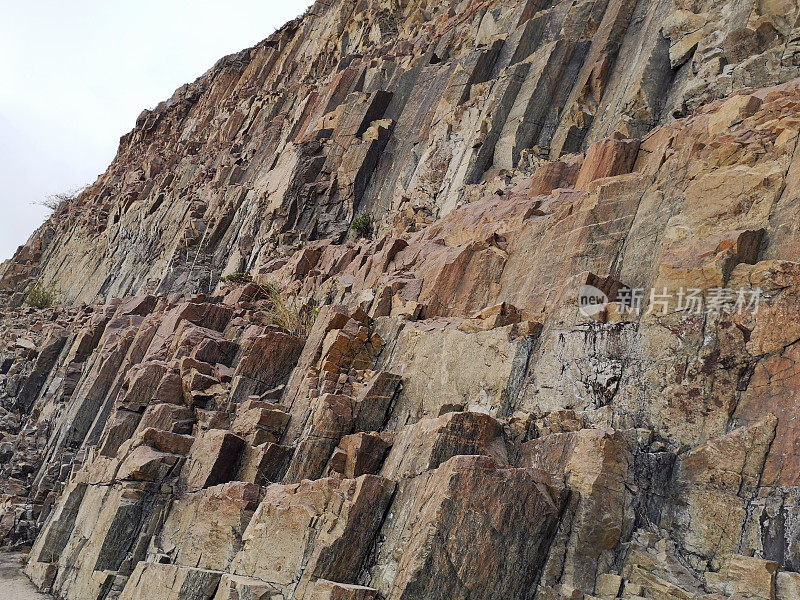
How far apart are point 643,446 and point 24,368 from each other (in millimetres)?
29844

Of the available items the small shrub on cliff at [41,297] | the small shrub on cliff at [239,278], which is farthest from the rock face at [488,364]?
the small shrub on cliff at [41,297]

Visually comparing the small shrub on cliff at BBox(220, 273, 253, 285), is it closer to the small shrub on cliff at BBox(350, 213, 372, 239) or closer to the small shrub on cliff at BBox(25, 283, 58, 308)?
the small shrub on cliff at BBox(350, 213, 372, 239)

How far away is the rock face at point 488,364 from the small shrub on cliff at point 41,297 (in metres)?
17.5

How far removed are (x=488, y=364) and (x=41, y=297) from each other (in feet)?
148

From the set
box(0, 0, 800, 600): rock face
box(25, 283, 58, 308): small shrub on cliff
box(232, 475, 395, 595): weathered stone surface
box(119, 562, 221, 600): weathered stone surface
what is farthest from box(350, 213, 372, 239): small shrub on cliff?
box(25, 283, 58, 308): small shrub on cliff

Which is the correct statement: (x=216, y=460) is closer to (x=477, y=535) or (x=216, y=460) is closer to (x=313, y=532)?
(x=313, y=532)

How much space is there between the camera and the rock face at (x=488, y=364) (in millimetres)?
8750

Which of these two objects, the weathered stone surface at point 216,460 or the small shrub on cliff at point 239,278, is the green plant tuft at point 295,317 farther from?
the small shrub on cliff at point 239,278

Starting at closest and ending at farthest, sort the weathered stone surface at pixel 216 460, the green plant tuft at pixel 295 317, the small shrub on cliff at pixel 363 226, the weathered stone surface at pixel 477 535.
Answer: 1. the weathered stone surface at pixel 477 535
2. the weathered stone surface at pixel 216 460
3. the green plant tuft at pixel 295 317
4. the small shrub on cliff at pixel 363 226

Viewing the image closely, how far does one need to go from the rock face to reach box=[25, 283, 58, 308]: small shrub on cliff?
17.5m

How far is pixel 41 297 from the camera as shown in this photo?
49.4 meters

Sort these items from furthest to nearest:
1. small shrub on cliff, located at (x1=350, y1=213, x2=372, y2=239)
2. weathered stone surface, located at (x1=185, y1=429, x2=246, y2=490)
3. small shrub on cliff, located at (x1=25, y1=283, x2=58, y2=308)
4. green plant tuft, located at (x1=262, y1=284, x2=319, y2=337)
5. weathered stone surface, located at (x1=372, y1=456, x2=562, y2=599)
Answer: small shrub on cliff, located at (x1=25, y1=283, x2=58, y2=308)
small shrub on cliff, located at (x1=350, y1=213, x2=372, y2=239)
green plant tuft, located at (x1=262, y1=284, x2=319, y2=337)
weathered stone surface, located at (x1=185, y1=429, x2=246, y2=490)
weathered stone surface, located at (x1=372, y1=456, x2=562, y2=599)

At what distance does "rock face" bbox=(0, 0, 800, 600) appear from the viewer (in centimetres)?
875

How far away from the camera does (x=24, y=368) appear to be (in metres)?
31.9
